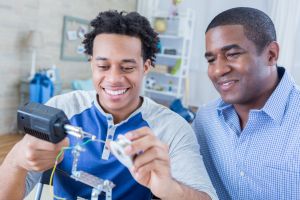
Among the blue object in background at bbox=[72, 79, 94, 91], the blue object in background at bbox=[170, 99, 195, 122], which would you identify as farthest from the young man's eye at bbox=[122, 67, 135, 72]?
the blue object in background at bbox=[72, 79, 94, 91]

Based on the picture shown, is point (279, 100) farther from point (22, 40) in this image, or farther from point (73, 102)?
point (22, 40)

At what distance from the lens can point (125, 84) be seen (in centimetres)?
105

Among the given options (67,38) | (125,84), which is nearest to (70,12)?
(67,38)

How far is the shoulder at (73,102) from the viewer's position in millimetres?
1117

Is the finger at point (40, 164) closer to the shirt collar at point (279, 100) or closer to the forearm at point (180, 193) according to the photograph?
the forearm at point (180, 193)

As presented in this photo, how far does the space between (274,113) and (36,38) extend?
2.83m

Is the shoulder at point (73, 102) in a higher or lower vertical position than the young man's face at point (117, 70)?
lower

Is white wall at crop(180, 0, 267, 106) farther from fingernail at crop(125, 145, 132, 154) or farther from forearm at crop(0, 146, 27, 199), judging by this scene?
fingernail at crop(125, 145, 132, 154)

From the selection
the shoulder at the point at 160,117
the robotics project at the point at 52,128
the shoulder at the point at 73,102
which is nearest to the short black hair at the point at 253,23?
the shoulder at the point at 160,117

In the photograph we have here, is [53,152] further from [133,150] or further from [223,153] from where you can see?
[223,153]

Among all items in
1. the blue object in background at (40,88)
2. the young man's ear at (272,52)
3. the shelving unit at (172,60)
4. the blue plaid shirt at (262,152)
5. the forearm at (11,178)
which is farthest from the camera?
the shelving unit at (172,60)

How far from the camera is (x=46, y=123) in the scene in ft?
2.32

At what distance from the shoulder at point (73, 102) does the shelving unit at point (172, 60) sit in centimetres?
332

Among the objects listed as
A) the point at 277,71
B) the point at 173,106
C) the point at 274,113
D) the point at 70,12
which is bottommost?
the point at 173,106
